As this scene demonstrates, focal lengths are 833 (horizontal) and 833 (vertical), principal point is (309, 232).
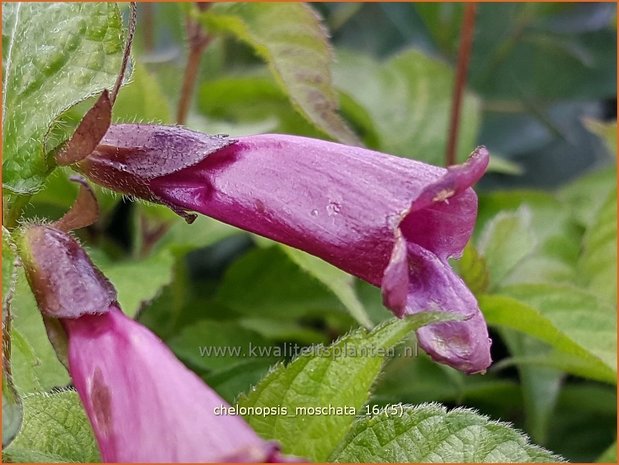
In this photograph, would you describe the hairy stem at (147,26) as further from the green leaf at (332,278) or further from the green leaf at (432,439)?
Answer: the green leaf at (432,439)

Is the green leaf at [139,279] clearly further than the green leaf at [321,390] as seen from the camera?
Yes

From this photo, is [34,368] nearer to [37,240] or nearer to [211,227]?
[37,240]

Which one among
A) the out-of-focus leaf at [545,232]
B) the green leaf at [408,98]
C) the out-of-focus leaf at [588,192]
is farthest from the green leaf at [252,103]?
the out-of-focus leaf at [588,192]

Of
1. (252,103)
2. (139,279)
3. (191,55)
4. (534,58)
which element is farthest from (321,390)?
(534,58)

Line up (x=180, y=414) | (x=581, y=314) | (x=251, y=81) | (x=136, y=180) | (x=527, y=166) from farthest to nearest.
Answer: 1. (x=527, y=166)
2. (x=251, y=81)
3. (x=581, y=314)
4. (x=136, y=180)
5. (x=180, y=414)

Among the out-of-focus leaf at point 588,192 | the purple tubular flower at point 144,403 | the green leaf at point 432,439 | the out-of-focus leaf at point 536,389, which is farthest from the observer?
the out-of-focus leaf at point 588,192

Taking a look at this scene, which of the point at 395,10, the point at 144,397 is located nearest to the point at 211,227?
the point at 144,397
